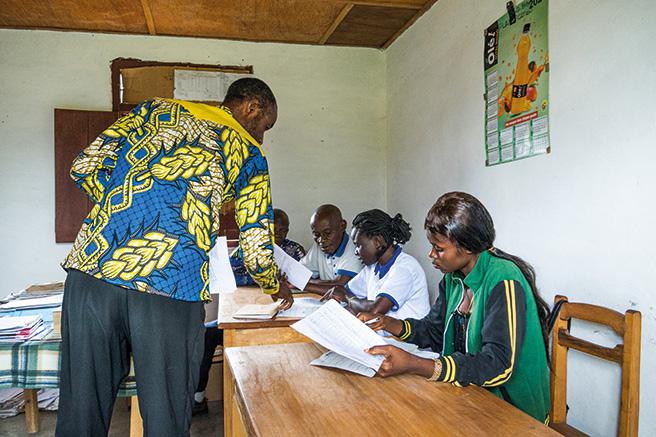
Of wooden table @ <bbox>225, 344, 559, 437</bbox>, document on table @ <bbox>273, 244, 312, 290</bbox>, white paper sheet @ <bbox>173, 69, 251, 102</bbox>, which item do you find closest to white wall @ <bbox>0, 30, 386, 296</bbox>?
white paper sheet @ <bbox>173, 69, 251, 102</bbox>

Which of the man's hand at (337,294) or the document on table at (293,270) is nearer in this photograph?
the document on table at (293,270)

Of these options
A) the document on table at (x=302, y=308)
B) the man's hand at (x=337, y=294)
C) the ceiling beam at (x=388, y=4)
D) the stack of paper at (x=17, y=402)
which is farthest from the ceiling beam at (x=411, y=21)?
the stack of paper at (x=17, y=402)

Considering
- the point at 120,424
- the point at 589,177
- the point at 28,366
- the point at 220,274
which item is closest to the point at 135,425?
the point at 28,366

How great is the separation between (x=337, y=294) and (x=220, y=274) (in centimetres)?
115

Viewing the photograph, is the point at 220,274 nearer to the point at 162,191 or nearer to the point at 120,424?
the point at 162,191

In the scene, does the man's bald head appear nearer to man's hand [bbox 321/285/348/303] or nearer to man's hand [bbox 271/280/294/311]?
man's hand [bbox 321/285/348/303]

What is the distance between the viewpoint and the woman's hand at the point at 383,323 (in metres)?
1.61

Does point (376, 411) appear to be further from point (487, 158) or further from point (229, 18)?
point (229, 18)

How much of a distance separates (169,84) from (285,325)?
2.85 metres

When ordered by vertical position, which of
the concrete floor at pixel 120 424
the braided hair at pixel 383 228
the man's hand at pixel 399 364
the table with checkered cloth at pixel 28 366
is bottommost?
the concrete floor at pixel 120 424

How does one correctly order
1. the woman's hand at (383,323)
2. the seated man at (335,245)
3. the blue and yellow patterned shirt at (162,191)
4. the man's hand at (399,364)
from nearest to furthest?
the man's hand at (399,364) < the blue and yellow patterned shirt at (162,191) < the woman's hand at (383,323) < the seated man at (335,245)

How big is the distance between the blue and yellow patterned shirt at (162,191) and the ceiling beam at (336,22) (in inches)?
91.6

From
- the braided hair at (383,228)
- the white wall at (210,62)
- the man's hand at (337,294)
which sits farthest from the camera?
the white wall at (210,62)

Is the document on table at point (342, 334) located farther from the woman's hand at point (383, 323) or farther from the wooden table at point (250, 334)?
the wooden table at point (250, 334)
